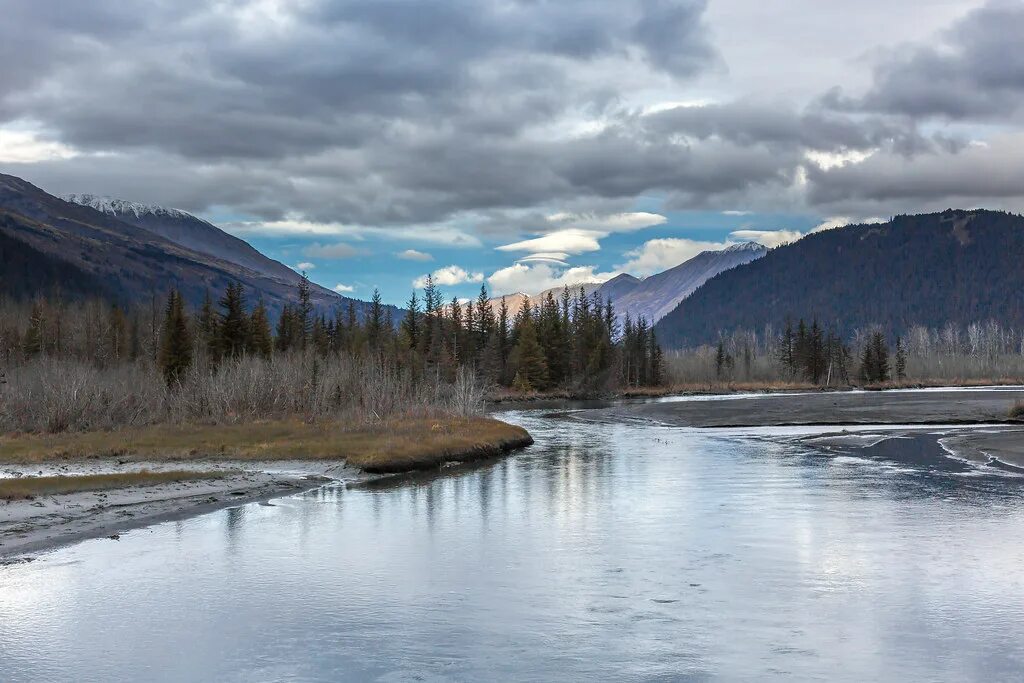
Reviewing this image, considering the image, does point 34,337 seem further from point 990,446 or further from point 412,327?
point 990,446

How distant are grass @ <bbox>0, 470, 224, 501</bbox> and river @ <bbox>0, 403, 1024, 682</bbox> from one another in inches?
279

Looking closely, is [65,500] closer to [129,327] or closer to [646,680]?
[646,680]

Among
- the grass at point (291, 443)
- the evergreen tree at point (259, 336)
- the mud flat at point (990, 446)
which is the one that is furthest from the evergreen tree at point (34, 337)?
the mud flat at point (990, 446)

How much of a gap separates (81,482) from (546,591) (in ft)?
84.2

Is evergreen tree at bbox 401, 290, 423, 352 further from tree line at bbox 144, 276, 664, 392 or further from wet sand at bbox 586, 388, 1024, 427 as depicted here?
wet sand at bbox 586, 388, 1024, 427

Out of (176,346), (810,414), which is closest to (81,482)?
(176,346)

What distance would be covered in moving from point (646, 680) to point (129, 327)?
563 ft

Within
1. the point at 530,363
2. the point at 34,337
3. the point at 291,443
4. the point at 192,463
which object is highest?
the point at 34,337

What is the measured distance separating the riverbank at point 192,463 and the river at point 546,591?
2.62 m

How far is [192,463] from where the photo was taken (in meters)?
48.1

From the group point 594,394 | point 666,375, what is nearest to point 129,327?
point 594,394

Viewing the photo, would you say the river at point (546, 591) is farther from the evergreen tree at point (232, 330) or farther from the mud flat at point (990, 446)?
the evergreen tree at point (232, 330)

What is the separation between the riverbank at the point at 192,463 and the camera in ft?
101

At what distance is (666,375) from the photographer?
183500mm
